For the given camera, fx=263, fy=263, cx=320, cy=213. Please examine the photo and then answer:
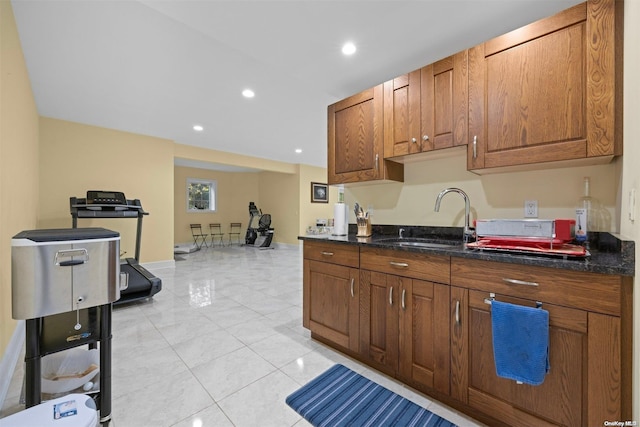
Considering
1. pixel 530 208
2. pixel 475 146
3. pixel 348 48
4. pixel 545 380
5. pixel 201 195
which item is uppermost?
pixel 348 48

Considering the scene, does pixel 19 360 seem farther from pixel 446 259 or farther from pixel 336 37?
pixel 336 37

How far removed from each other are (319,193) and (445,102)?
7.18 m

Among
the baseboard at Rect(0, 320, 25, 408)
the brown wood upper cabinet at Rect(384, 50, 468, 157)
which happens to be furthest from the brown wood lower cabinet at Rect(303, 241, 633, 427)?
the baseboard at Rect(0, 320, 25, 408)

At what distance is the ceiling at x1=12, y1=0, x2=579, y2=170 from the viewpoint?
5.98 ft

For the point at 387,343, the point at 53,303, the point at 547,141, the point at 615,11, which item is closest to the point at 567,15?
the point at 615,11

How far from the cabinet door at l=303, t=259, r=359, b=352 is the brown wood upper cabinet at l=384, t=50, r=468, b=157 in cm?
109

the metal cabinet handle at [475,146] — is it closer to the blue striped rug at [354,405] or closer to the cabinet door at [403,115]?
the cabinet door at [403,115]

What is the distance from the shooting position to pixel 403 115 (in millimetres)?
2098

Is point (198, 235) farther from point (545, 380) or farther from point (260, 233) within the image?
point (545, 380)

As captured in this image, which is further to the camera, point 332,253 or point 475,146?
point 332,253

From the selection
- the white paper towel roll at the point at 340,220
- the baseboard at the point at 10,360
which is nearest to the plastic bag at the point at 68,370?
the baseboard at the point at 10,360

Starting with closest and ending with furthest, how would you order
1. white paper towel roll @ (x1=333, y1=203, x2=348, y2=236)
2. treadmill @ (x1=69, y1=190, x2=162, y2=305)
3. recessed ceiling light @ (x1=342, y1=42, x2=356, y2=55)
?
recessed ceiling light @ (x1=342, y1=42, x2=356, y2=55)
white paper towel roll @ (x1=333, y1=203, x2=348, y2=236)
treadmill @ (x1=69, y1=190, x2=162, y2=305)

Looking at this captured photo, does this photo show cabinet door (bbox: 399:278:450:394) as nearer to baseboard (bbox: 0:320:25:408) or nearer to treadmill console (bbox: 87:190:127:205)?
baseboard (bbox: 0:320:25:408)

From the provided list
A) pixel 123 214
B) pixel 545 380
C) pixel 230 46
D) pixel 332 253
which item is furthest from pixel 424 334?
pixel 123 214
